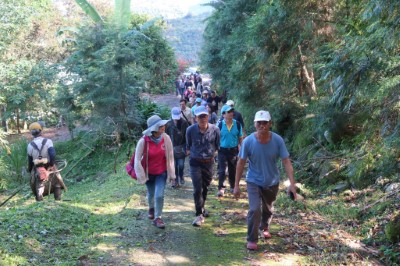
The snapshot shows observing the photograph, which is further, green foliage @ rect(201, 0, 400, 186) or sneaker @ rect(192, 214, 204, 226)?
sneaker @ rect(192, 214, 204, 226)

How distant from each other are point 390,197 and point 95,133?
1333 cm

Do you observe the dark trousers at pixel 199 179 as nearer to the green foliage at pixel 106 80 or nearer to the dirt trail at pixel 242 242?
the dirt trail at pixel 242 242

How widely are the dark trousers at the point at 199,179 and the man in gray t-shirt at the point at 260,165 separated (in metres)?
1.26

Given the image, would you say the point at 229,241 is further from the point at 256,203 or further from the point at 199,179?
the point at 199,179

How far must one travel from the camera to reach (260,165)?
18.2ft

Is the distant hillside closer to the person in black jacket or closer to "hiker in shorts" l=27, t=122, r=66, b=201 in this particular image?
the person in black jacket

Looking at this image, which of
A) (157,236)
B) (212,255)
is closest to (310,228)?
(212,255)

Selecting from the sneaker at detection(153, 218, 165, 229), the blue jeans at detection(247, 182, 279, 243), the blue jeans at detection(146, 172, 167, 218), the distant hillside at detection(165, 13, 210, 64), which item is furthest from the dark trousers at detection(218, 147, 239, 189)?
the distant hillside at detection(165, 13, 210, 64)

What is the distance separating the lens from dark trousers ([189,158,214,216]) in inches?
267

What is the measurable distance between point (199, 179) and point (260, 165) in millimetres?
1531

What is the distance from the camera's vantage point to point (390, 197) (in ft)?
22.6

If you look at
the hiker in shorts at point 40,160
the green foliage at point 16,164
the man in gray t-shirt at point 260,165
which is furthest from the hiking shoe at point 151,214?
the green foliage at point 16,164

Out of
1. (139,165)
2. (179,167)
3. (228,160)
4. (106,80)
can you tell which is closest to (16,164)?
(106,80)

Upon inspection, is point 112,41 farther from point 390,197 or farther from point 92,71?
point 390,197
